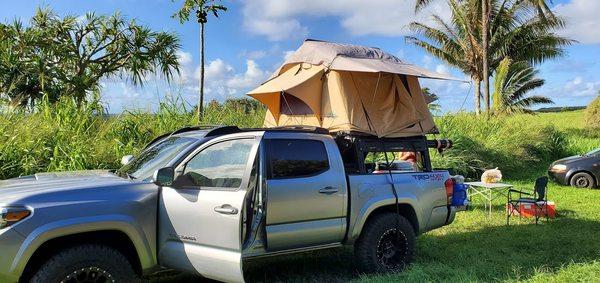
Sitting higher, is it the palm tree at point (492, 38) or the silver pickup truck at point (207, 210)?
the palm tree at point (492, 38)

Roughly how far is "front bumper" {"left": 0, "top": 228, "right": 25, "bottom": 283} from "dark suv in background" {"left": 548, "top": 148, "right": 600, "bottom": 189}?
1556 centimetres

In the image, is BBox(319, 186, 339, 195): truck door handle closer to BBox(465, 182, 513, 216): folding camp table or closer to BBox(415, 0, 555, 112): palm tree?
BBox(465, 182, 513, 216): folding camp table

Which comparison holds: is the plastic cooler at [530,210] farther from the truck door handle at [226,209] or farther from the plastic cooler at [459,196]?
the truck door handle at [226,209]

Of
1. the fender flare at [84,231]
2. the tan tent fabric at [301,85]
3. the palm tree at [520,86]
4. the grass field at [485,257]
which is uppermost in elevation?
the palm tree at [520,86]

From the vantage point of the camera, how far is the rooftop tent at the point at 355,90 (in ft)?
22.3


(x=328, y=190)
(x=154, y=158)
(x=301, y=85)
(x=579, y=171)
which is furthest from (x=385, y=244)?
(x=579, y=171)

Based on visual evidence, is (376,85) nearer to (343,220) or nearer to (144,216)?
(343,220)

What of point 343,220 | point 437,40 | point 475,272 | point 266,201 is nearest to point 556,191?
point 475,272

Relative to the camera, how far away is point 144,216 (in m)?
4.85

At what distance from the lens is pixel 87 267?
445 cm

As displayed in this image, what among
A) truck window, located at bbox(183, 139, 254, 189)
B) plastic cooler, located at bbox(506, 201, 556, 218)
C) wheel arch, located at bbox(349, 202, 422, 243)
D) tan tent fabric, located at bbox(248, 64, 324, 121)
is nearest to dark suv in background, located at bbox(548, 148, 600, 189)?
plastic cooler, located at bbox(506, 201, 556, 218)

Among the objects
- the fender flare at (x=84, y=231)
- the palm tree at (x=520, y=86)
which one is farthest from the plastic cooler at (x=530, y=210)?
the palm tree at (x=520, y=86)

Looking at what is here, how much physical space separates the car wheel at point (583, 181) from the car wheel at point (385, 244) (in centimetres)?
1137

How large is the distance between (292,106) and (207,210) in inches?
127
